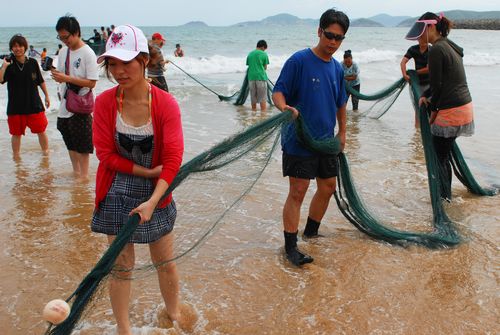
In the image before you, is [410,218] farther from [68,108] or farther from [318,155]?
[68,108]

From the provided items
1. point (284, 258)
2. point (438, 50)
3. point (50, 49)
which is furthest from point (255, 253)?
point (50, 49)

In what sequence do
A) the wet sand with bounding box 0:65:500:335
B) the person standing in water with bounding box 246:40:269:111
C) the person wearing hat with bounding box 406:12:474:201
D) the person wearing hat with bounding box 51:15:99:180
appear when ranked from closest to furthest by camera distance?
the wet sand with bounding box 0:65:500:335, the person wearing hat with bounding box 406:12:474:201, the person wearing hat with bounding box 51:15:99:180, the person standing in water with bounding box 246:40:269:111

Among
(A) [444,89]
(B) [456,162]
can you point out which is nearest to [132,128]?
(A) [444,89]

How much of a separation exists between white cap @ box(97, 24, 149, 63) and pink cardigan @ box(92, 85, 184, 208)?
24cm

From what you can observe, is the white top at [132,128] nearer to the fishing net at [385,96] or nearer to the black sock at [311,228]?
the black sock at [311,228]

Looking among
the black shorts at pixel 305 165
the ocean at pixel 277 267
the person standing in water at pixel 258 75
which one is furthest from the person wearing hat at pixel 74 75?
the person standing in water at pixel 258 75

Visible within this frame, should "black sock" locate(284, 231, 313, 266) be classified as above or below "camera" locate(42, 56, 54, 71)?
below

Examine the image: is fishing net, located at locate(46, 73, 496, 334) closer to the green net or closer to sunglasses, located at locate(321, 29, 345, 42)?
sunglasses, located at locate(321, 29, 345, 42)

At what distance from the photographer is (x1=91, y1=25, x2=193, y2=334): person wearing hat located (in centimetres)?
241

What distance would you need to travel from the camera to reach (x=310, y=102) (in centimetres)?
363

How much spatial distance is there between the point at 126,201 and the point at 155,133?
39 centimetres

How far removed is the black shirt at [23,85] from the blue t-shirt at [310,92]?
12.9 ft

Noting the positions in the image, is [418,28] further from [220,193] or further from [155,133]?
[155,133]

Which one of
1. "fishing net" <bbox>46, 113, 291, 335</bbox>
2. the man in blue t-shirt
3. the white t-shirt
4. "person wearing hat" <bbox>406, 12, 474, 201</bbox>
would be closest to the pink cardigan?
"fishing net" <bbox>46, 113, 291, 335</bbox>
